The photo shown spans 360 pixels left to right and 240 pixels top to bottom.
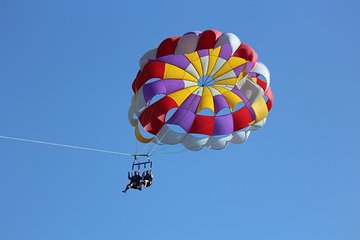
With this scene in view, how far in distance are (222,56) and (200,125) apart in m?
2.24

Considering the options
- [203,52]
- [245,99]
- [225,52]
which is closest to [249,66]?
[225,52]

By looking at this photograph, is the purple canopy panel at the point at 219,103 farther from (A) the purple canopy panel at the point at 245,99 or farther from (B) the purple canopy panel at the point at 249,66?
(B) the purple canopy panel at the point at 249,66

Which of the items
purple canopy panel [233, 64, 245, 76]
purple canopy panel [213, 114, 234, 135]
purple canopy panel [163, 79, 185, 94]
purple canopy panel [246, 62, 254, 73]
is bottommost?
purple canopy panel [213, 114, 234, 135]

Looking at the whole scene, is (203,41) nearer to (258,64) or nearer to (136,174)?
(258,64)

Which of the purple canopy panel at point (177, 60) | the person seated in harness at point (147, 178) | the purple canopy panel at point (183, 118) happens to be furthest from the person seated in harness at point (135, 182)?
the purple canopy panel at point (177, 60)

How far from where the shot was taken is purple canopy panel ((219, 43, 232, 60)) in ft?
55.3

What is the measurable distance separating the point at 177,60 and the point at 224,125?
248cm

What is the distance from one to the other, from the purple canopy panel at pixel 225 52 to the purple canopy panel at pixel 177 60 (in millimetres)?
1099

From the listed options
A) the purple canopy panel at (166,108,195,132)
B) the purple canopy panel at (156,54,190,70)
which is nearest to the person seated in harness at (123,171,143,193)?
the purple canopy panel at (166,108,195,132)

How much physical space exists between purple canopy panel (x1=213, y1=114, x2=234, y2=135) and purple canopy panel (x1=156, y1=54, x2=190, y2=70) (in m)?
1.98

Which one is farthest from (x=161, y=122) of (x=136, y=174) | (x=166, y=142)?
(x=136, y=174)

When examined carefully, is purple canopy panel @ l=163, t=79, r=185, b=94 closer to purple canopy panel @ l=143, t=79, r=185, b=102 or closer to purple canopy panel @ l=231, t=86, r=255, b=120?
purple canopy panel @ l=143, t=79, r=185, b=102

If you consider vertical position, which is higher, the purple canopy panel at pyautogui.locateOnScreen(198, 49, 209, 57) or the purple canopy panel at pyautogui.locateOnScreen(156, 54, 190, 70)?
the purple canopy panel at pyautogui.locateOnScreen(198, 49, 209, 57)

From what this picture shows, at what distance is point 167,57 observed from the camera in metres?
17.1
